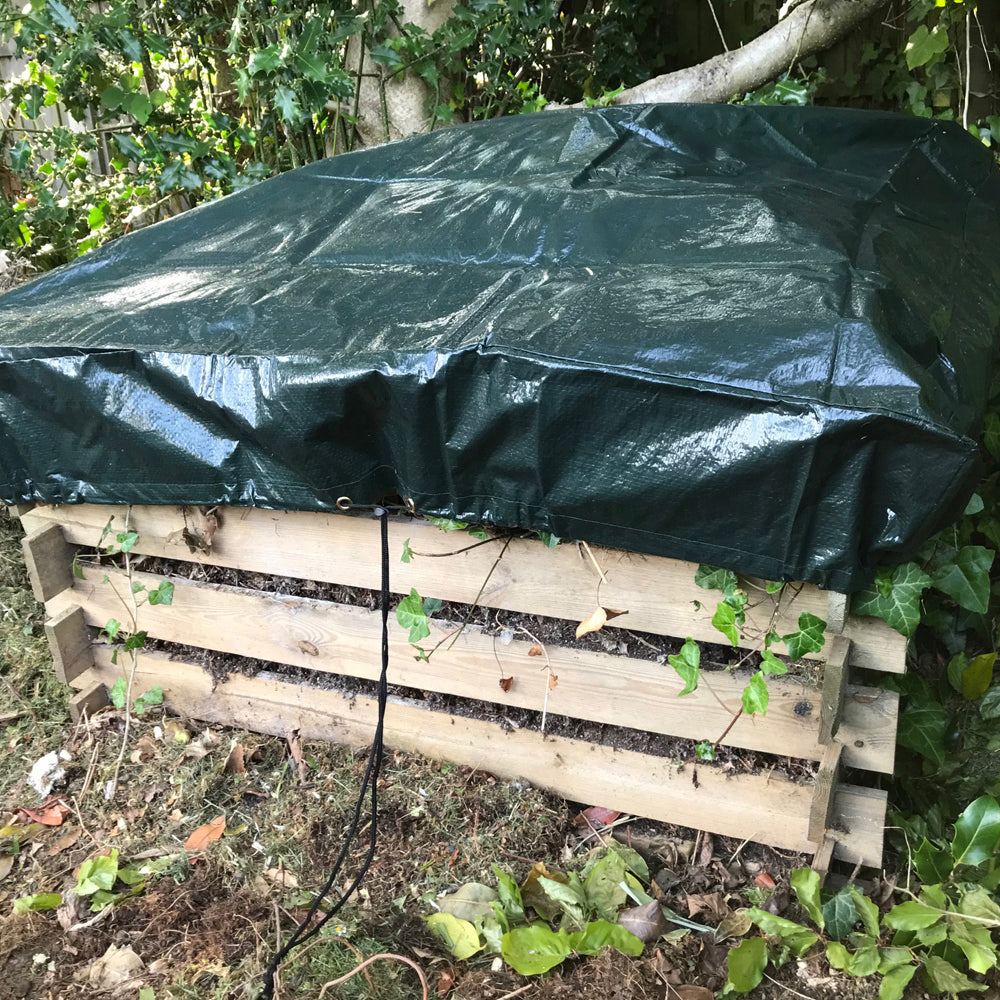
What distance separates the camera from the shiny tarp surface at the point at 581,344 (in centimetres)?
148

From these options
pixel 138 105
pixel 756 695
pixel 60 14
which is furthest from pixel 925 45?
pixel 60 14

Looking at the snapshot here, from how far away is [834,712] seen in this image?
1.72 metres

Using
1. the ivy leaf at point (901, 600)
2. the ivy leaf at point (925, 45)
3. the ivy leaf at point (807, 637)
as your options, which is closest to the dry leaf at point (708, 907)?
the ivy leaf at point (807, 637)

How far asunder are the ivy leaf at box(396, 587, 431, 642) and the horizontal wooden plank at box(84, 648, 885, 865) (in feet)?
1.27

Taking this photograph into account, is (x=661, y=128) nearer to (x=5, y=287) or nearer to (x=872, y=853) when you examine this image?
(x=872, y=853)

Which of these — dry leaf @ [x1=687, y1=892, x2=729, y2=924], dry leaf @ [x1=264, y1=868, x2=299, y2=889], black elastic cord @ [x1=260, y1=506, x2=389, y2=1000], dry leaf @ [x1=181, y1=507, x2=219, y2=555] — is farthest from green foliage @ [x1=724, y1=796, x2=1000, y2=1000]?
dry leaf @ [x1=181, y1=507, x2=219, y2=555]

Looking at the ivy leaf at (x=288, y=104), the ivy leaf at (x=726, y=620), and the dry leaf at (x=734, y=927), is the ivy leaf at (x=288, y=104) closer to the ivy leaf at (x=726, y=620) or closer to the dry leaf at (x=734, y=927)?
the ivy leaf at (x=726, y=620)

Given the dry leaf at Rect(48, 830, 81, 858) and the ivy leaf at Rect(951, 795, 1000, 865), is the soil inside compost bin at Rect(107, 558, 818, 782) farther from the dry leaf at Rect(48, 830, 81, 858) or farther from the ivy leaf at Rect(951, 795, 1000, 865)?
the dry leaf at Rect(48, 830, 81, 858)

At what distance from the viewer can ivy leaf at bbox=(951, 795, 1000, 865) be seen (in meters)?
1.80

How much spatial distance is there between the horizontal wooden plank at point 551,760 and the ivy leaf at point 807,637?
15.3 inches

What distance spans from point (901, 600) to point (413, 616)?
980mm

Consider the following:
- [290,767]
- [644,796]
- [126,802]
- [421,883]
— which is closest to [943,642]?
[644,796]

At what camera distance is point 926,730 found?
207 cm

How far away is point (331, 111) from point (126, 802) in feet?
10.4
